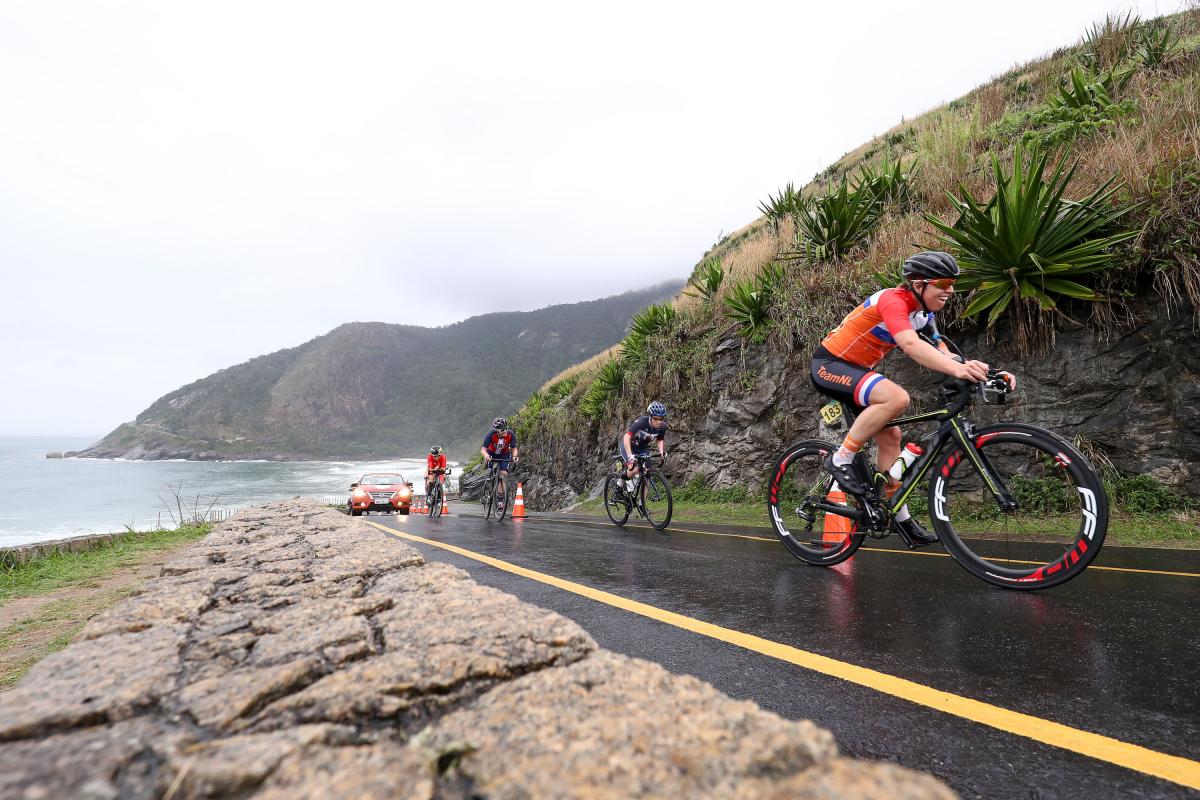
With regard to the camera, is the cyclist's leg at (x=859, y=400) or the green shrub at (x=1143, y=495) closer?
the cyclist's leg at (x=859, y=400)

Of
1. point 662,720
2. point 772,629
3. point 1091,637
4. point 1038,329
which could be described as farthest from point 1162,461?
point 662,720

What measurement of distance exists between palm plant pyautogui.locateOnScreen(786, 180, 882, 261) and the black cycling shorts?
6.38m

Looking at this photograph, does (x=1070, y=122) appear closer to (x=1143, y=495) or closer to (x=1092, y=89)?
(x=1092, y=89)

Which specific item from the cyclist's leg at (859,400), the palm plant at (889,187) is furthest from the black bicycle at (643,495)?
the palm plant at (889,187)

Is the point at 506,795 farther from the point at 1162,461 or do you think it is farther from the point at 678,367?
the point at 678,367

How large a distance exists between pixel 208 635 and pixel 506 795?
1.24 meters

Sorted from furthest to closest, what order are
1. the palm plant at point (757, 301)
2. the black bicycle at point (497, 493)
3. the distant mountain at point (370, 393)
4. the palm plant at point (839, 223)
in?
the distant mountain at point (370, 393)
the black bicycle at point (497, 493)
the palm plant at point (757, 301)
the palm plant at point (839, 223)

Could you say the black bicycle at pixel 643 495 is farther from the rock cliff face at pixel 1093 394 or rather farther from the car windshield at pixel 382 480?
the car windshield at pixel 382 480

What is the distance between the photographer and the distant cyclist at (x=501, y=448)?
11516 mm

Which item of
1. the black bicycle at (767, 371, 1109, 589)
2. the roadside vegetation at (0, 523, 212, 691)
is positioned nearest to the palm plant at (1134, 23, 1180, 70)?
the black bicycle at (767, 371, 1109, 589)

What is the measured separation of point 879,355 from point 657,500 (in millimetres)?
4872

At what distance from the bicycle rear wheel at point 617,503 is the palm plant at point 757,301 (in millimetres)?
4015

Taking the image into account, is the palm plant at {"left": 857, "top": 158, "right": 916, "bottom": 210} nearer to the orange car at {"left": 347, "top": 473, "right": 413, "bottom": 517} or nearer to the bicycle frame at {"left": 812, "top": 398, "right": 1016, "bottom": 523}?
the bicycle frame at {"left": 812, "top": 398, "right": 1016, "bottom": 523}

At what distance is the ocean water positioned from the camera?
116 ft
